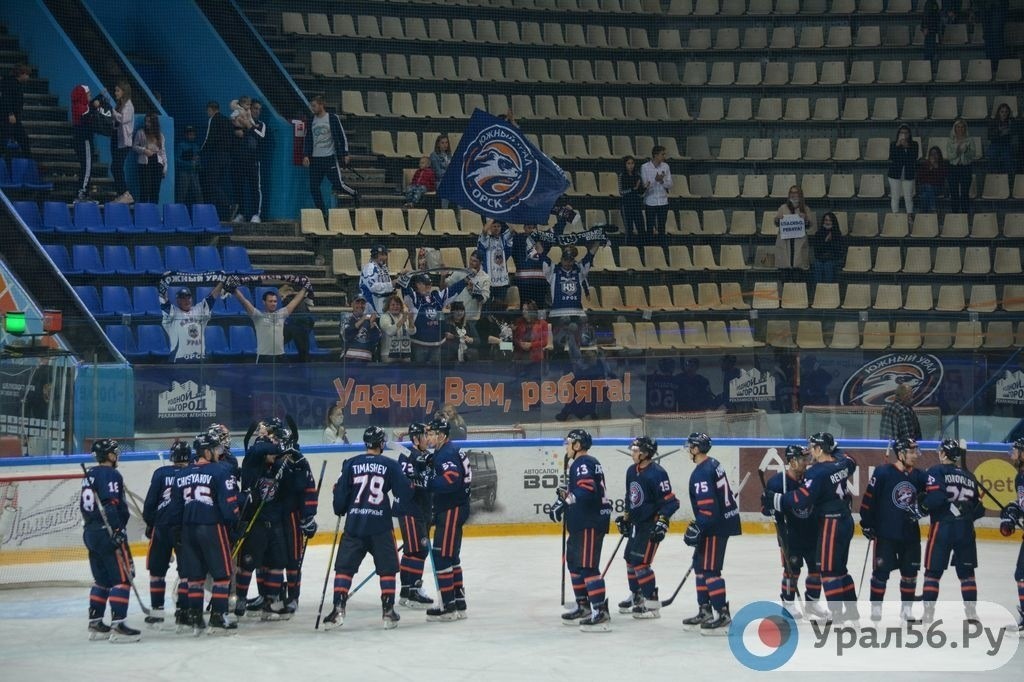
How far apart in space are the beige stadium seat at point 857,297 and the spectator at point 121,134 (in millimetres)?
10068

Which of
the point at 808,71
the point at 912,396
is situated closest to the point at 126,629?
the point at 912,396

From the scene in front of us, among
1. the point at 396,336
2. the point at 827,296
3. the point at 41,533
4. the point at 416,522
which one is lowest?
the point at 41,533

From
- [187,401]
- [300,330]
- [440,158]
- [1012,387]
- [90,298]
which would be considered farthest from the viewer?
[440,158]

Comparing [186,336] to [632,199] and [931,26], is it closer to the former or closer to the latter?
[632,199]

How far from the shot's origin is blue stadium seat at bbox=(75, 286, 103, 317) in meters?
18.2

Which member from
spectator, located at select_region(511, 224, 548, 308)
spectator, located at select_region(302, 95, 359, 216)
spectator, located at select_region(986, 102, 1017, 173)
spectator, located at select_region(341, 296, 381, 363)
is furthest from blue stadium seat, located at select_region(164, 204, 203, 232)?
spectator, located at select_region(986, 102, 1017, 173)

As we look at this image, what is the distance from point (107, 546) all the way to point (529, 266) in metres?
9.00

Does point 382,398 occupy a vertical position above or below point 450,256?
below

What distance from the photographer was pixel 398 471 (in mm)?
11773

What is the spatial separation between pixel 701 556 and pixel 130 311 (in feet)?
30.7

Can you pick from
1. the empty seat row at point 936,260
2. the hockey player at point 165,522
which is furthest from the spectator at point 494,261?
the hockey player at point 165,522

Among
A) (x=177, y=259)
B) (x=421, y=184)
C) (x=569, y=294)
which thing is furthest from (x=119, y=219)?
(x=569, y=294)

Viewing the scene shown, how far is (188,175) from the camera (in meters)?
20.8

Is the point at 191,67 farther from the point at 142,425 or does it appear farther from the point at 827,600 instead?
the point at 827,600
